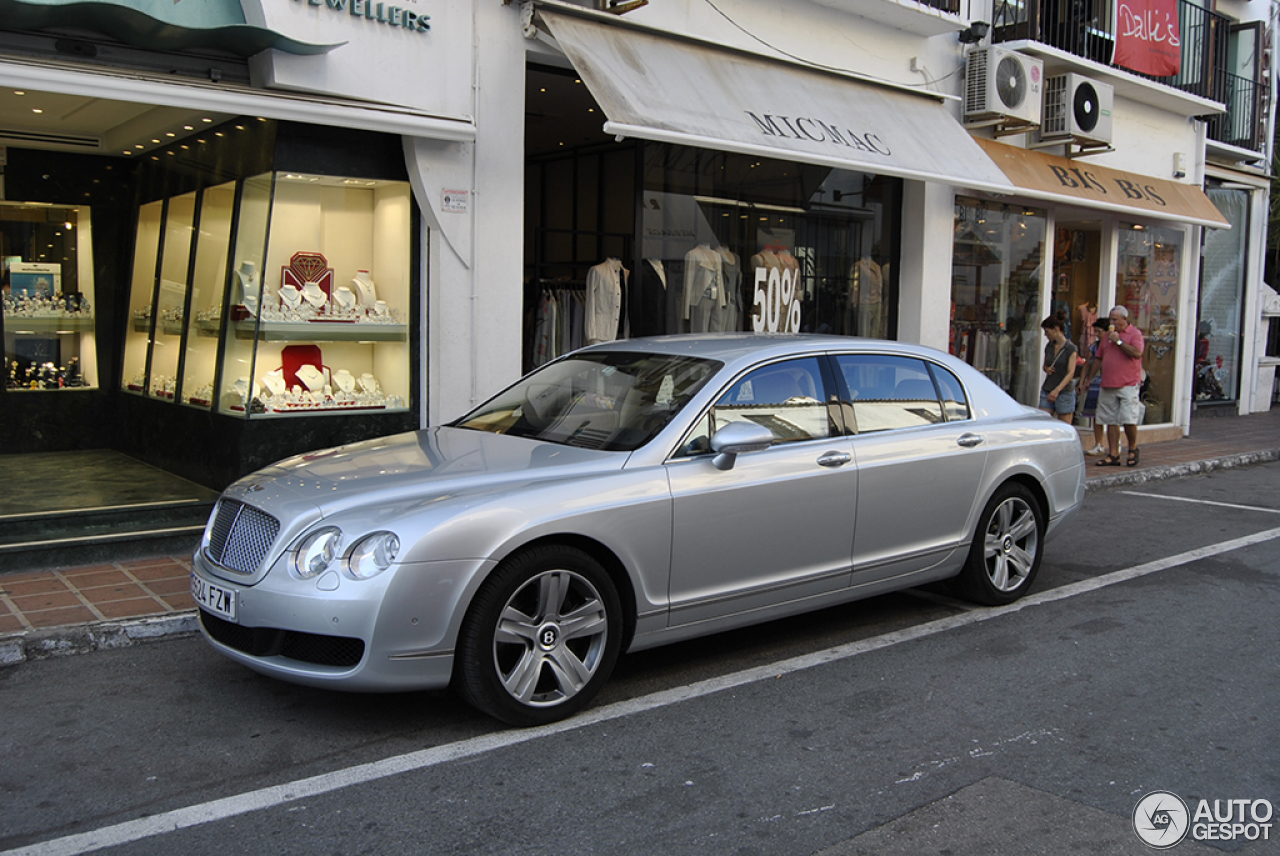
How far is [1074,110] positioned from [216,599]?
12574mm

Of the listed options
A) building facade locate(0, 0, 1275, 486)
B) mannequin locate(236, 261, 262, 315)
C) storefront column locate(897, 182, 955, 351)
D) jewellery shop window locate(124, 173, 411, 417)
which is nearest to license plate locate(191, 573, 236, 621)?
building facade locate(0, 0, 1275, 486)

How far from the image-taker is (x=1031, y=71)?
510 inches

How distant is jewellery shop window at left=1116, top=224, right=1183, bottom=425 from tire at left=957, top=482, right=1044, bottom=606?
10.7 m

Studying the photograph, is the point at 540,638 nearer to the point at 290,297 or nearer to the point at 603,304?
the point at 290,297

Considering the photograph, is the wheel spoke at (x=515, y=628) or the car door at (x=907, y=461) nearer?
the wheel spoke at (x=515, y=628)

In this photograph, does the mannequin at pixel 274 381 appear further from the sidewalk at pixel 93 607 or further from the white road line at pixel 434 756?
the white road line at pixel 434 756

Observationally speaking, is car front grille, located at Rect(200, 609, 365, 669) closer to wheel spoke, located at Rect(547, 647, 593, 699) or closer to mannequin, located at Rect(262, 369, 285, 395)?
wheel spoke, located at Rect(547, 647, 593, 699)

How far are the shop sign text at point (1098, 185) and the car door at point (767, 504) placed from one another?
9.79m

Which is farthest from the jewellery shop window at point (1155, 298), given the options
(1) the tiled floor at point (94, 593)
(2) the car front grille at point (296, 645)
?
(2) the car front grille at point (296, 645)

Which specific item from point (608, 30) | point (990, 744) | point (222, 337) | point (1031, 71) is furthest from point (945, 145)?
point (990, 744)

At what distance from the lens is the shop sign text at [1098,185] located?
13773mm

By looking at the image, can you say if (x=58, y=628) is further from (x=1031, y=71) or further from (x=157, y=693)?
(x=1031, y=71)

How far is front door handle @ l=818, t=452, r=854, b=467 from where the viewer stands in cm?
530

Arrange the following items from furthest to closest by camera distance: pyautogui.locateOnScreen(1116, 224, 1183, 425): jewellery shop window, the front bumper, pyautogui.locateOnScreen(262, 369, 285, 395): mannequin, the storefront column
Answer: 1. pyautogui.locateOnScreen(1116, 224, 1183, 425): jewellery shop window
2. the storefront column
3. pyautogui.locateOnScreen(262, 369, 285, 395): mannequin
4. the front bumper
